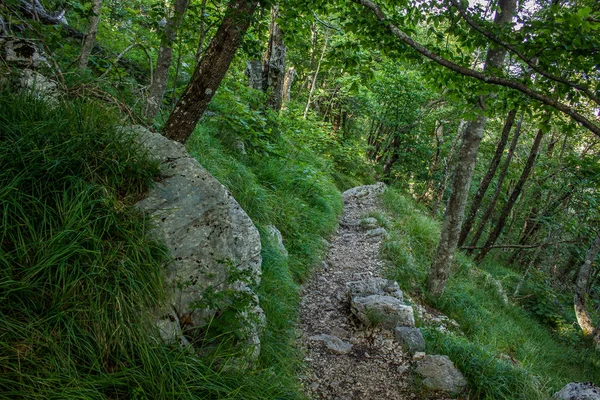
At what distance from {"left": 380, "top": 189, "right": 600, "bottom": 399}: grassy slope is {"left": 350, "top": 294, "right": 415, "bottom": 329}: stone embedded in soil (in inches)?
14.7

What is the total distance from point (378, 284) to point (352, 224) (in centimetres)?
408

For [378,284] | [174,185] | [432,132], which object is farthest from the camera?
[432,132]

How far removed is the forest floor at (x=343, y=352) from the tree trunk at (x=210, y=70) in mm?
3053

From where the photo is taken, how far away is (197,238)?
298 centimetres

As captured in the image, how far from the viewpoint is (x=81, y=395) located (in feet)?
6.06

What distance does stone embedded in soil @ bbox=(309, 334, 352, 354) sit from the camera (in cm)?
423

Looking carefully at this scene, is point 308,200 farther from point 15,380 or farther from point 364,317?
point 15,380

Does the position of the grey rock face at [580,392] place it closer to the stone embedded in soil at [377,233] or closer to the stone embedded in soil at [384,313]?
the stone embedded in soil at [384,313]

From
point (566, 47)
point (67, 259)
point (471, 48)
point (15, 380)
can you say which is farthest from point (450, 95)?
point (15, 380)

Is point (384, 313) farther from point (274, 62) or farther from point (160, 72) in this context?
point (274, 62)

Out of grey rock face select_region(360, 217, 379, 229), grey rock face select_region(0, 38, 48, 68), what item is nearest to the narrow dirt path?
grey rock face select_region(360, 217, 379, 229)

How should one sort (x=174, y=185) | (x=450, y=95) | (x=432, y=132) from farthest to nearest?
(x=432, y=132) < (x=450, y=95) < (x=174, y=185)

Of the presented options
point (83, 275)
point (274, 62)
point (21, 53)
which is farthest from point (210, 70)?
point (274, 62)

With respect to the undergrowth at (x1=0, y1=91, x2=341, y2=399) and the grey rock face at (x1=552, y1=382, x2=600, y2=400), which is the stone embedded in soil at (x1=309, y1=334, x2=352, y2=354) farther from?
the grey rock face at (x1=552, y1=382, x2=600, y2=400)
